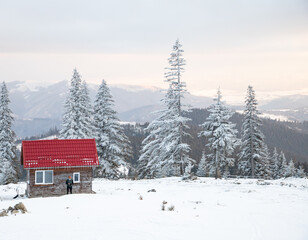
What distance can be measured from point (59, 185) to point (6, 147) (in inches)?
920

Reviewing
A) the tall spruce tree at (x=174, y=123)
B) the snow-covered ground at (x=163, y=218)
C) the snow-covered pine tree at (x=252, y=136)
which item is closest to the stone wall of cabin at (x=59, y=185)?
the snow-covered ground at (x=163, y=218)

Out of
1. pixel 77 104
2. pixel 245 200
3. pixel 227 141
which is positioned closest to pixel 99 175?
pixel 77 104

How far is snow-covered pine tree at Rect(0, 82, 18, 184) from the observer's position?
4625cm

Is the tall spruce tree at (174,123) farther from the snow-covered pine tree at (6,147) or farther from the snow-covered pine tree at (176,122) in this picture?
the snow-covered pine tree at (6,147)

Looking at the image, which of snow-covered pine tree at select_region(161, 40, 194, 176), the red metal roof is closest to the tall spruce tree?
snow-covered pine tree at select_region(161, 40, 194, 176)

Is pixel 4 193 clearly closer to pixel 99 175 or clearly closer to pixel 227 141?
pixel 99 175

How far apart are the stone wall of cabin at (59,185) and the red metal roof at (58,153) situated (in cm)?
62

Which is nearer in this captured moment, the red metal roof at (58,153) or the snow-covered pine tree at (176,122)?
the red metal roof at (58,153)

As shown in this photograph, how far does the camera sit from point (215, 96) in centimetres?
4378

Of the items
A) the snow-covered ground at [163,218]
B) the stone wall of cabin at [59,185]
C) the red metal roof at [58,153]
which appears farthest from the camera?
the red metal roof at [58,153]

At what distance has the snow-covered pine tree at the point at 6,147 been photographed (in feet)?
152

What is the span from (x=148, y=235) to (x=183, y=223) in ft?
10.0

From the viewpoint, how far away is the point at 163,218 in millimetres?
17031

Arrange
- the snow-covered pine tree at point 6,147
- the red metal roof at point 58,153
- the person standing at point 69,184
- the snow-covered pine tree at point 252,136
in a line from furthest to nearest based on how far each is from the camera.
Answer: the snow-covered pine tree at point 252,136 < the snow-covered pine tree at point 6,147 < the red metal roof at point 58,153 < the person standing at point 69,184
